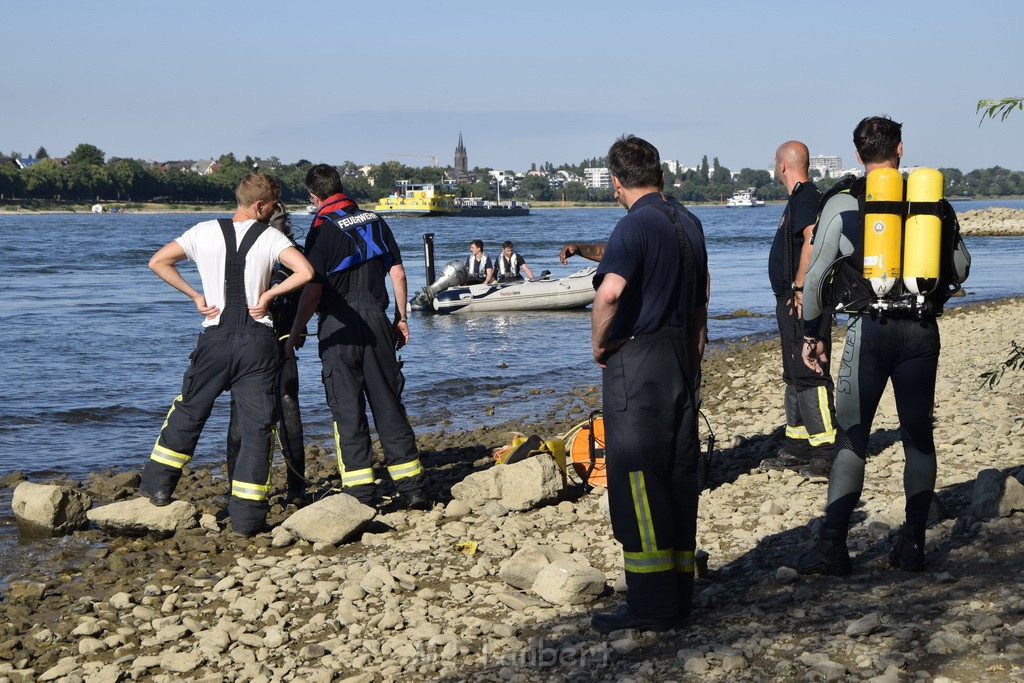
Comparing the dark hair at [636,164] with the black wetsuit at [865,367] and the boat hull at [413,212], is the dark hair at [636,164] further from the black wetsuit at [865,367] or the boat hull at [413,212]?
the boat hull at [413,212]

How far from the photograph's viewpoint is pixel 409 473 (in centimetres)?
629

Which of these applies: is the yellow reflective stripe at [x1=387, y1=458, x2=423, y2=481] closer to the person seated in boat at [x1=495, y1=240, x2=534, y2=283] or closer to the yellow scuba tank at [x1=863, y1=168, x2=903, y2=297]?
the yellow scuba tank at [x1=863, y1=168, x2=903, y2=297]

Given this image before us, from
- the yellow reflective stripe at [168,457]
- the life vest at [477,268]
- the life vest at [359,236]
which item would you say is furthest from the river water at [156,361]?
the yellow reflective stripe at [168,457]

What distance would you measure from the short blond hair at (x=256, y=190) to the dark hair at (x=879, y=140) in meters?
2.97

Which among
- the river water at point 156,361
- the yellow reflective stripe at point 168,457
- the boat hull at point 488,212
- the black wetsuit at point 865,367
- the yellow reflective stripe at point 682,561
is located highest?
the boat hull at point 488,212

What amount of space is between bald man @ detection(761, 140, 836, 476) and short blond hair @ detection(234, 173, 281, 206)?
283 cm

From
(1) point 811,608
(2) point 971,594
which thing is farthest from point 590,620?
(2) point 971,594

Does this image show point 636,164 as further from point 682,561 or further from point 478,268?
point 478,268

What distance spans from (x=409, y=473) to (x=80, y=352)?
11.0 m

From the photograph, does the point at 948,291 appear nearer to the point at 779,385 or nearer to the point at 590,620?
the point at 590,620

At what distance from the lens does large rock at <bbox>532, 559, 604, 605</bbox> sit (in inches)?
173

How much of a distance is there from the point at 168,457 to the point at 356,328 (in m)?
1.23

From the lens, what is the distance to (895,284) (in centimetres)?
412

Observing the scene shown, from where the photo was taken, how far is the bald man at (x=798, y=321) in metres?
5.99
